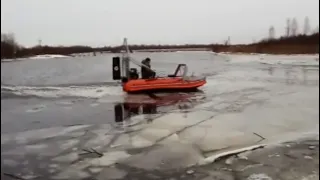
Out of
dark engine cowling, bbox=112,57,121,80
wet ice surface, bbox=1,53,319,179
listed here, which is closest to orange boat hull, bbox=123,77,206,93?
wet ice surface, bbox=1,53,319,179

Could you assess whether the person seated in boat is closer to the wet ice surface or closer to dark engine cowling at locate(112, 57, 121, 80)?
dark engine cowling at locate(112, 57, 121, 80)

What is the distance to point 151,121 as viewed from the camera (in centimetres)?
727

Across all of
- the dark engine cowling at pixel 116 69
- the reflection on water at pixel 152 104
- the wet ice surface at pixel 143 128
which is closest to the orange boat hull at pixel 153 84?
A: the reflection on water at pixel 152 104

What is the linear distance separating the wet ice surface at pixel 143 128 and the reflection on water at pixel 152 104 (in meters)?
0.02

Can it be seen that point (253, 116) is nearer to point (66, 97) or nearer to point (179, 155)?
point (179, 155)

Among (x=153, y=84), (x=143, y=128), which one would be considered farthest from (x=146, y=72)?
(x=143, y=128)

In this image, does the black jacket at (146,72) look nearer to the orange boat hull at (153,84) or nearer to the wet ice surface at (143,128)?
the orange boat hull at (153,84)

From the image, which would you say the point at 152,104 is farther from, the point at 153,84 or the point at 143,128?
the point at 143,128

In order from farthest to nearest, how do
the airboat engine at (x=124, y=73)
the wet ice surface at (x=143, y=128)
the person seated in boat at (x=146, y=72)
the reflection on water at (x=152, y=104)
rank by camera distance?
the airboat engine at (x=124, y=73) → the person seated in boat at (x=146, y=72) → the reflection on water at (x=152, y=104) → the wet ice surface at (x=143, y=128)

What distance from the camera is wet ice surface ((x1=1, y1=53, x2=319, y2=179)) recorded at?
4332mm

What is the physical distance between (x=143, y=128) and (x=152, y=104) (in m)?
3.17

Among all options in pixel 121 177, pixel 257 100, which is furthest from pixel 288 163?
pixel 257 100

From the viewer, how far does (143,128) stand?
6.56 metres

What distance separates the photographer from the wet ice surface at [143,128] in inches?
171
